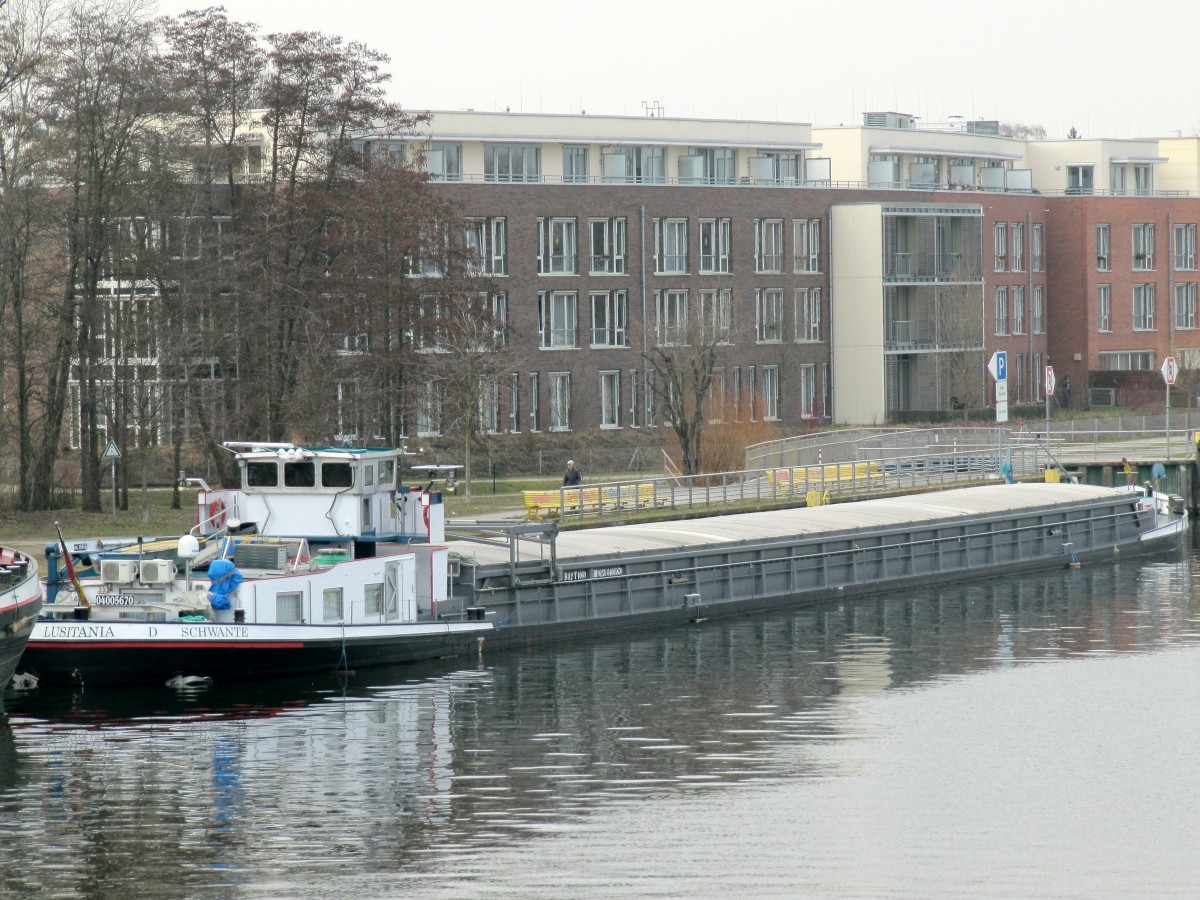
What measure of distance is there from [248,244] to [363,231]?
4.55 m

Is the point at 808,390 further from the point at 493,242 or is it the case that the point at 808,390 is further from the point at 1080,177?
the point at 1080,177

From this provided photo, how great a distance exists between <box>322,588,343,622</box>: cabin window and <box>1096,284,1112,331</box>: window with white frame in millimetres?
80951

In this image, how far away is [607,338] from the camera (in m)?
90.1

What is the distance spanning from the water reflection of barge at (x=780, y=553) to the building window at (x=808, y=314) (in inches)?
1416

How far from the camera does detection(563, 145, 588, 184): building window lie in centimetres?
9200

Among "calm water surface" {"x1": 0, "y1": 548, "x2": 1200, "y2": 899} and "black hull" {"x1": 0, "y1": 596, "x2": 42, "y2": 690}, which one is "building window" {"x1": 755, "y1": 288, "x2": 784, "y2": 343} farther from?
"black hull" {"x1": 0, "y1": 596, "x2": 42, "y2": 690}

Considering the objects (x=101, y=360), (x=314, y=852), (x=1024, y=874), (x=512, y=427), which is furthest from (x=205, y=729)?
(x=512, y=427)

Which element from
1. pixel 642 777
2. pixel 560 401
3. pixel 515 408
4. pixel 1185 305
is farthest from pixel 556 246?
pixel 642 777

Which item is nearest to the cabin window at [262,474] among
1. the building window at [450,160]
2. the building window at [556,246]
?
the building window at [556,246]

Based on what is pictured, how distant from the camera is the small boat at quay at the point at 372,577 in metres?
33.7

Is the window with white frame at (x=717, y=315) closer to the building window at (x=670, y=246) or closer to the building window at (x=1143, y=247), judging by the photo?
the building window at (x=670, y=246)

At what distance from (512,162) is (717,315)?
12959 mm

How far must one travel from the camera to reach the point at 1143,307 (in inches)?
4363

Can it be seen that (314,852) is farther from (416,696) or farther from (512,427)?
(512,427)
